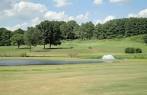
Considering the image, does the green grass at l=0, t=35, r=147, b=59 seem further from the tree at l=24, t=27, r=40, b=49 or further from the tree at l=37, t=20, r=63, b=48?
the tree at l=37, t=20, r=63, b=48

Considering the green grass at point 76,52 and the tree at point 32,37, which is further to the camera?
the tree at point 32,37

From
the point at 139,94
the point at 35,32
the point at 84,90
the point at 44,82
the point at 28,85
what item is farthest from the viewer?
the point at 35,32

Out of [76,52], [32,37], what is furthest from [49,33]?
[76,52]

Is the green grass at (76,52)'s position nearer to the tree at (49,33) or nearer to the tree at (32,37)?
the tree at (32,37)

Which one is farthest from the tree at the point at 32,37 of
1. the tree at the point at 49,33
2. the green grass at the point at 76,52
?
the tree at the point at 49,33

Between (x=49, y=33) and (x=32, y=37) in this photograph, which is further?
(x=49, y=33)

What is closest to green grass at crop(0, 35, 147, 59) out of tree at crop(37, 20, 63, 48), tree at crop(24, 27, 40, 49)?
tree at crop(24, 27, 40, 49)

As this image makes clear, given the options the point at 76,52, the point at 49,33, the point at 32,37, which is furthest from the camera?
the point at 49,33

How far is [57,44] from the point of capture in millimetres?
155250

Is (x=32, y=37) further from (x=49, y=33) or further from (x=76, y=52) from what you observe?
(x=76, y=52)

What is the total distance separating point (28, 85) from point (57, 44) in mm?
123156

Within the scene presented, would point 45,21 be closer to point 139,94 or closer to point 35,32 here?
point 35,32

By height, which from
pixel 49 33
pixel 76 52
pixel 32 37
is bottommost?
pixel 76 52

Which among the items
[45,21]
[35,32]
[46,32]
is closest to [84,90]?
[35,32]
